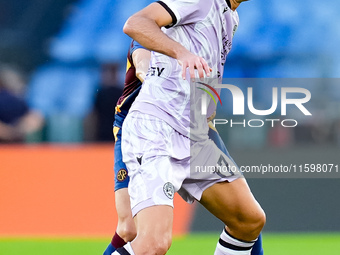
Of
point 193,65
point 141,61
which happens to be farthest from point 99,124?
point 193,65

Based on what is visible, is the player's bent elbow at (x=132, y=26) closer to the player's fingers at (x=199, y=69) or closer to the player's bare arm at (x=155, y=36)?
the player's bare arm at (x=155, y=36)

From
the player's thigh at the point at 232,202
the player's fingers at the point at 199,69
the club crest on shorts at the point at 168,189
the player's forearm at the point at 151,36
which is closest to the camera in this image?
the player's fingers at the point at 199,69

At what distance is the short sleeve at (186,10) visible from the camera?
334 cm

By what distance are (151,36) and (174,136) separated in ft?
2.05

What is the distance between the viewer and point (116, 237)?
14.0 feet

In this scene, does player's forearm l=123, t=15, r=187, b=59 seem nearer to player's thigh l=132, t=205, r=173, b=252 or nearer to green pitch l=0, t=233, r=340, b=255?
player's thigh l=132, t=205, r=173, b=252

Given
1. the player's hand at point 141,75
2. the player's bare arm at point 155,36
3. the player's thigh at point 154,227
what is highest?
the player's bare arm at point 155,36

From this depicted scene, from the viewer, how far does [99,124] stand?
9.13 m

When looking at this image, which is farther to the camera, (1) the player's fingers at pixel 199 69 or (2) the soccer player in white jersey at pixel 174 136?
(2) the soccer player in white jersey at pixel 174 136

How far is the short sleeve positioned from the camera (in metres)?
3.34

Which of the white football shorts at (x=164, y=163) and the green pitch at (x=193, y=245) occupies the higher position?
the white football shorts at (x=164, y=163)

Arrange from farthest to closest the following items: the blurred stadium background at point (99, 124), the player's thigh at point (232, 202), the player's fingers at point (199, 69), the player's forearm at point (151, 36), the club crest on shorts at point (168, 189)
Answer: the blurred stadium background at point (99, 124)
the player's thigh at point (232, 202)
the club crest on shorts at point (168, 189)
the player's forearm at point (151, 36)
the player's fingers at point (199, 69)

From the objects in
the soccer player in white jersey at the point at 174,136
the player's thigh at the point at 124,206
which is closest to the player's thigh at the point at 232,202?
the soccer player in white jersey at the point at 174,136

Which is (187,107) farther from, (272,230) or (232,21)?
(272,230)
